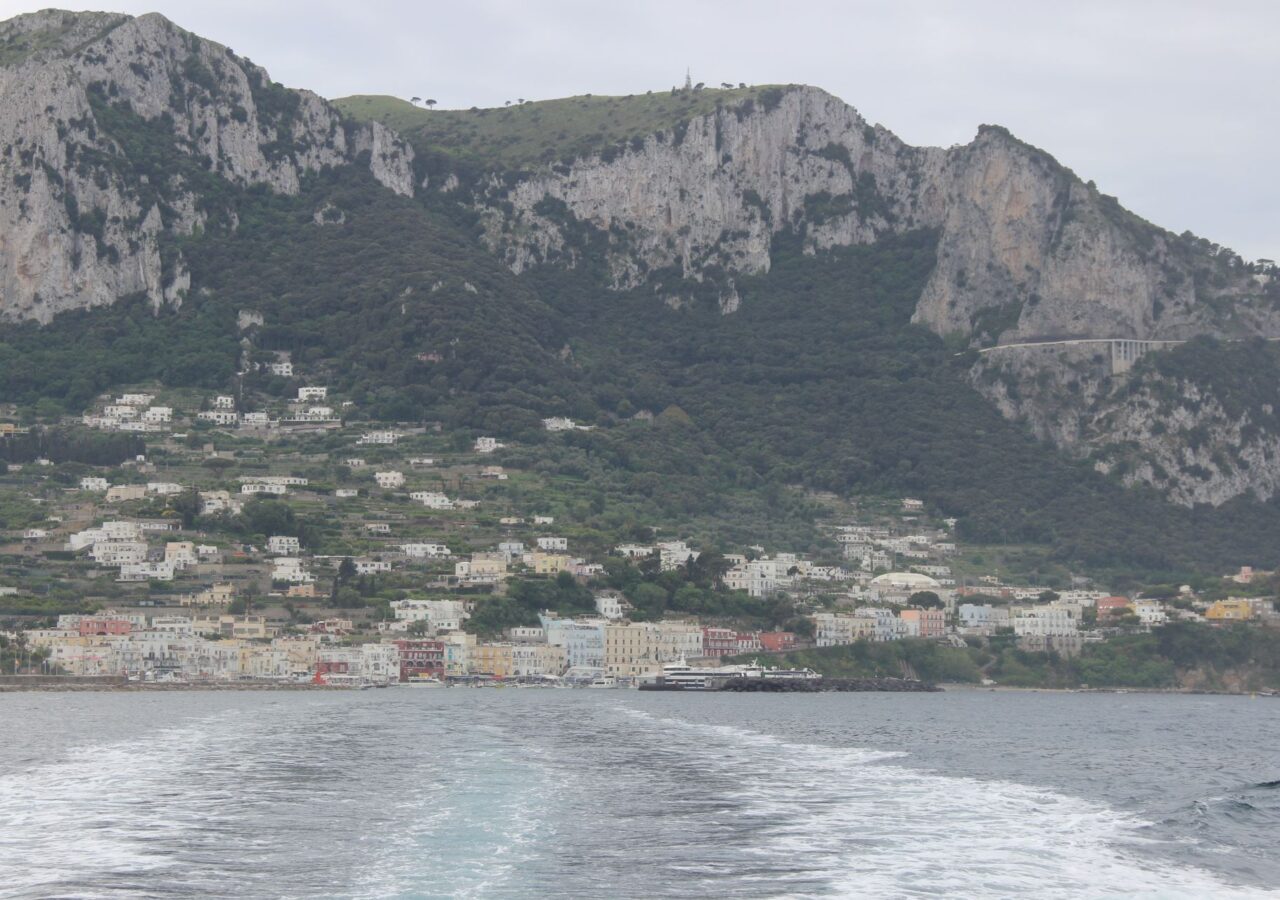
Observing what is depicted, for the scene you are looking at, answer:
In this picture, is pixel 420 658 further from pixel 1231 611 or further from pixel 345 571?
pixel 1231 611

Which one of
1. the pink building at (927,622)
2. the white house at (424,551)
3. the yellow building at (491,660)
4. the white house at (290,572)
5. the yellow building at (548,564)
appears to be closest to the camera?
the yellow building at (491,660)

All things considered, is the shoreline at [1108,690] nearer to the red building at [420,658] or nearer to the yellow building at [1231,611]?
the yellow building at [1231,611]

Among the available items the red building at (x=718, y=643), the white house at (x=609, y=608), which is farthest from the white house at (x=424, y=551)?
the red building at (x=718, y=643)

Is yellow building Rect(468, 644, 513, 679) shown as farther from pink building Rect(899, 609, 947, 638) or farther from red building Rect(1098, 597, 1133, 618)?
red building Rect(1098, 597, 1133, 618)

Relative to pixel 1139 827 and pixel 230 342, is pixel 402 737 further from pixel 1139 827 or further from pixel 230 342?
pixel 230 342

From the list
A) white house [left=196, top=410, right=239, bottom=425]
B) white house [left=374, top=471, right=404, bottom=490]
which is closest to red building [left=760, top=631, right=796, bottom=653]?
white house [left=374, top=471, right=404, bottom=490]

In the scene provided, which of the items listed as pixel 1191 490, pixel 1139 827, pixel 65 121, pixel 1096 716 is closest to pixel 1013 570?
pixel 1191 490

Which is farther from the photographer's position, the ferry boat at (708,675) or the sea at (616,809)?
the ferry boat at (708,675)

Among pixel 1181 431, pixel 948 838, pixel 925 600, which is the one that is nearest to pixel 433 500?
pixel 925 600
